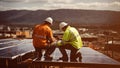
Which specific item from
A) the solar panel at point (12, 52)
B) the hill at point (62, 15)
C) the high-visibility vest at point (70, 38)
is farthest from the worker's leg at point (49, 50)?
the hill at point (62, 15)

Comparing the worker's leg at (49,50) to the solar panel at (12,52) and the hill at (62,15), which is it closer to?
the solar panel at (12,52)

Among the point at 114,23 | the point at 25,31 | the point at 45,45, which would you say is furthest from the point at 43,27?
the point at 25,31

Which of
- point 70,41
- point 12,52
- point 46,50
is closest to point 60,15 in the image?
point 12,52

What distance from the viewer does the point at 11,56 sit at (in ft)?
20.2

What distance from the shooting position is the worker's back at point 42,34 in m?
5.91

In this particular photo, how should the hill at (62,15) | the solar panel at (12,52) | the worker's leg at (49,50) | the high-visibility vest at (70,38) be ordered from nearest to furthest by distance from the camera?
the high-visibility vest at (70,38)
the worker's leg at (49,50)
the solar panel at (12,52)
the hill at (62,15)

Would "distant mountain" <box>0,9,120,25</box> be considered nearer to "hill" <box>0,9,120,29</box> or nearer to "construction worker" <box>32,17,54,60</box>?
"hill" <box>0,9,120,29</box>

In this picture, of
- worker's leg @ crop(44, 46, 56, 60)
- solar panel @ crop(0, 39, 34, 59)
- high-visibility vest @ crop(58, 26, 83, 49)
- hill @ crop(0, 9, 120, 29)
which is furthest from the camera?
hill @ crop(0, 9, 120, 29)

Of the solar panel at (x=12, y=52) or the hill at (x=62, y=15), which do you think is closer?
the solar panel at (x=12, y=52)

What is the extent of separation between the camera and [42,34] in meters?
5.93

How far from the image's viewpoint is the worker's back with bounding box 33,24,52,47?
5.91 m

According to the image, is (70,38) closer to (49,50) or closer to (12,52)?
(49,50)

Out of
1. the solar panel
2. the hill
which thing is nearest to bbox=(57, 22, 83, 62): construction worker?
the solar panel

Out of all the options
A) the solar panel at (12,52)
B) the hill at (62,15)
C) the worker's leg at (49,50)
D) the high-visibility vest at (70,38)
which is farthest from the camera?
the hill at (62,15)
